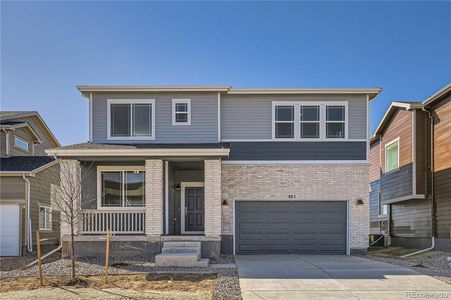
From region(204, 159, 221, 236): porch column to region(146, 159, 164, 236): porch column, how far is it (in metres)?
1.48

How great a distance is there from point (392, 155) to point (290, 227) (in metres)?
7.62

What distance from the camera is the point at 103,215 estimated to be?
1220 centimetres

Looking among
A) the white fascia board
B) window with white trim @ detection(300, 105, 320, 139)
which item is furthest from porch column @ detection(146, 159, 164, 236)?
window with white trim @ detection(300, 105, 320, 139)

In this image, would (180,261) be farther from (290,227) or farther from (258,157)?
(258,157)

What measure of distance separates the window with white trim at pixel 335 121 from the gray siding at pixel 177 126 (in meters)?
4.16

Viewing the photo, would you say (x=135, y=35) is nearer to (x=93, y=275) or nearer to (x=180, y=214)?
(x=180, y=214)

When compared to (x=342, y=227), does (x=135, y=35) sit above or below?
above

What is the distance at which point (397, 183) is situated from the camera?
1672 cm

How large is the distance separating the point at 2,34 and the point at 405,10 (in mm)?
13860

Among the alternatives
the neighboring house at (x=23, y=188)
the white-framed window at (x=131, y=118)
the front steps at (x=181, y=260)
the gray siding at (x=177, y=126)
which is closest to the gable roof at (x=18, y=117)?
the neighboring house at (x=23, y=188)

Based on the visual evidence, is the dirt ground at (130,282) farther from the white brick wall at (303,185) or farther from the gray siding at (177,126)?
the gray siding at (177,126)

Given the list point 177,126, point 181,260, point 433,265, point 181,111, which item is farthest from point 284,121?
point 433,265

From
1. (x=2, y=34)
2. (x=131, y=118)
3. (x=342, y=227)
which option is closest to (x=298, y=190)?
(x=342, y=227)

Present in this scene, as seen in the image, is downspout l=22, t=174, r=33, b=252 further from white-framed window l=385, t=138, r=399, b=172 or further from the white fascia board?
white-framed window l=385, t=138, r=399, b=172
